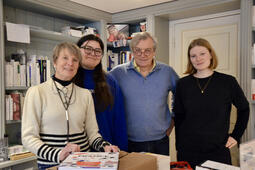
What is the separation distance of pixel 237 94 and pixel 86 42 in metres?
1.11

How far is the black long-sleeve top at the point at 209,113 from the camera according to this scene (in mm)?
1706

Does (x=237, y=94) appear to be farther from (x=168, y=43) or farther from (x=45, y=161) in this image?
(x=168, y=43)

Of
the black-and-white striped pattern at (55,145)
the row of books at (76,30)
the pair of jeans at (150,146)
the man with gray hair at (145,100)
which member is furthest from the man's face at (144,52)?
the row of books at (76,30)

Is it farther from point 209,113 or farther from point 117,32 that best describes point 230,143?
point 117,32

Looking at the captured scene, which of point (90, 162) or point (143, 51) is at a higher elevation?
point (143, 51)

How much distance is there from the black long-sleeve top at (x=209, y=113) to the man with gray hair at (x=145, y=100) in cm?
18

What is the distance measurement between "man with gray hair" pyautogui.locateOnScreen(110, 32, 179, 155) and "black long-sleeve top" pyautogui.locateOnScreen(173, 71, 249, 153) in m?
0.18

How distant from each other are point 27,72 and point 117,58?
135cm

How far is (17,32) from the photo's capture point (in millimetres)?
2471

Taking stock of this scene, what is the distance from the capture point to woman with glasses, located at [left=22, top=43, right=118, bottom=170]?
123cm

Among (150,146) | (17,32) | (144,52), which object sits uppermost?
(17,32)

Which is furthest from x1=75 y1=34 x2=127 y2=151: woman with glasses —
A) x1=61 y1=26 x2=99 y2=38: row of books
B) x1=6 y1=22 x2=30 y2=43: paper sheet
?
x1=61 y1=26 x2=99 y2=38: row of books

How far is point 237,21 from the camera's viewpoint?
9.71ft

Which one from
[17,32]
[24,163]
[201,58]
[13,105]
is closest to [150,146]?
[201,58]
